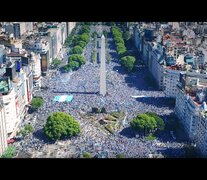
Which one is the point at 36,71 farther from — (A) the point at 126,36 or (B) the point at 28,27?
(A) the point at 126,36

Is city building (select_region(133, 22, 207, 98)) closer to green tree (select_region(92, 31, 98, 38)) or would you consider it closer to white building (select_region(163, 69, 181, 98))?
white building (select_region(163, 69, 181, 98))

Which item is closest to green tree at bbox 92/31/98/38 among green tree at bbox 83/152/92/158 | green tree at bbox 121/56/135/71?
green tree at bbox 121/56/135/71

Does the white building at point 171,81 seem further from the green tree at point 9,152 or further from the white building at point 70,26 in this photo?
the white building at point 70,26

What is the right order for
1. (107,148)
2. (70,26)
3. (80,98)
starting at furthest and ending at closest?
(70,26), (80,98), (107,148)

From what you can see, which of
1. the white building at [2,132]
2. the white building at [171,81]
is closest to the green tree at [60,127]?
the white building at [2,132]
